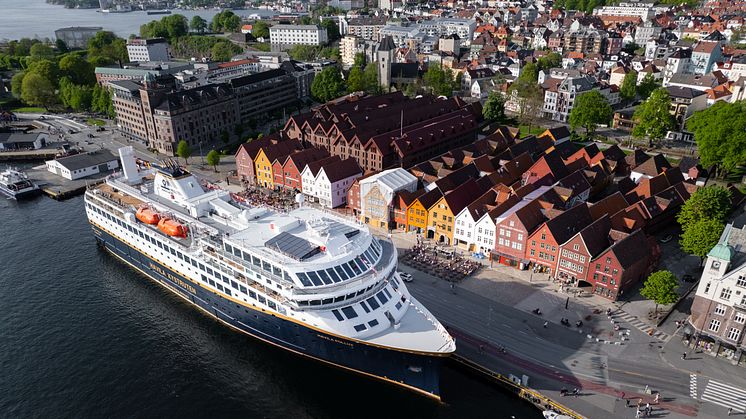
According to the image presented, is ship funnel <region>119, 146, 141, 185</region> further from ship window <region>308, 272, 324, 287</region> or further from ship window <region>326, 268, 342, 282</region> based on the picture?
ship window <region>326, 268, 342, 282</region>

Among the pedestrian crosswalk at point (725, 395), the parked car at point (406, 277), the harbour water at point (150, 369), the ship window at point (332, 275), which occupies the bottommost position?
→ the harbour water at point (150, 369)

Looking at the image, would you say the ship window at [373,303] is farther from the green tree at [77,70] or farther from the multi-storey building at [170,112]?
the green tree at [77,70]

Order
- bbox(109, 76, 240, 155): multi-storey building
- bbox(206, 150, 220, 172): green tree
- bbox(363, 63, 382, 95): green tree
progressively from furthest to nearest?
bbox(363, 63, 382, 95): green tree
bbox(109, 76, 240, 155): multi-storey building
bbox(206, 150, 220, 172): green tree

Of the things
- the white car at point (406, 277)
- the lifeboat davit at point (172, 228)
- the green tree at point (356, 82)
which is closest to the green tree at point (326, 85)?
the green tree at point (356, 82)

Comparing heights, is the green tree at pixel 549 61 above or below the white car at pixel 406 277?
above

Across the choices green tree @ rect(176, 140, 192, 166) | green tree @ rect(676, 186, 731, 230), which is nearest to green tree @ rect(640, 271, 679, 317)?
green tree @ rect(676, 186, 731, 230)

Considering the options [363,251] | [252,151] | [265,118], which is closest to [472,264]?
[363,251]

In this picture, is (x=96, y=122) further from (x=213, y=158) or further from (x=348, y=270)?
(x=348, y=270)
